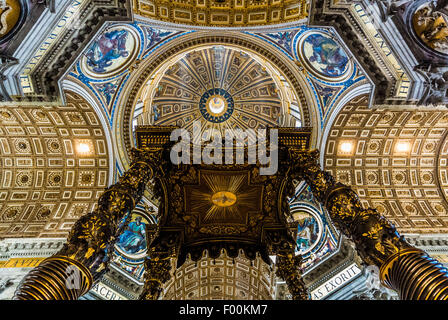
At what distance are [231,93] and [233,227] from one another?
12016mm

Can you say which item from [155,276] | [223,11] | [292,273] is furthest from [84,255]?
[223,11]

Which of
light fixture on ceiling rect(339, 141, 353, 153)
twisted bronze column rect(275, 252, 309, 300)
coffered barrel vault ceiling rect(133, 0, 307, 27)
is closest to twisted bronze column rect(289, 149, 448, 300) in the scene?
twisted bronze column rect(275, 252, 309, 300)

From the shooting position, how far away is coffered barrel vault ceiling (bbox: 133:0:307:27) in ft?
33.6

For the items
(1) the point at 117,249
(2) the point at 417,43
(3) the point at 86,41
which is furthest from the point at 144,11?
(1) the point at 117,249

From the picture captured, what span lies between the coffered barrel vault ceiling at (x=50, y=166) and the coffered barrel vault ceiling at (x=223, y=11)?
4.69 meters

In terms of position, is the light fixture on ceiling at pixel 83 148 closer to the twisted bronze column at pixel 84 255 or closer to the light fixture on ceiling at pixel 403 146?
the twisted bronze column at pixel 84 255

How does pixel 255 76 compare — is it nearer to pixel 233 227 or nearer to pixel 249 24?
pixel 249 24

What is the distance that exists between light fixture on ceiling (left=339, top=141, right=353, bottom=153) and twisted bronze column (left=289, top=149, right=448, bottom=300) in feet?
24.8

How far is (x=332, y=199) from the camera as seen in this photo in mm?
5613

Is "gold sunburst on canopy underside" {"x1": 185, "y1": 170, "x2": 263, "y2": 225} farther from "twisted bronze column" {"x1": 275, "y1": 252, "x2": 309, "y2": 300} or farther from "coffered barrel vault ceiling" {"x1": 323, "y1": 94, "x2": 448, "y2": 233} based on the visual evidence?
"coffered barrel vault ceiling" {"x1": 323, "y1": 94, "x2": 448, "y2": 233}

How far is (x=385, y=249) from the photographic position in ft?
13.8

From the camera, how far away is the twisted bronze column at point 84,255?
3375 millimetres

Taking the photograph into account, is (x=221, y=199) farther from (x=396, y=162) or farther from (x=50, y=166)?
(x=396, y=162)

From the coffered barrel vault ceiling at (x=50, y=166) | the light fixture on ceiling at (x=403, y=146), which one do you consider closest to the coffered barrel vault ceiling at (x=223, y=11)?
the coffered barrel vault ceiling at (x=50, y=166)
